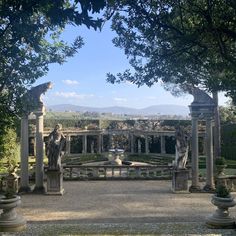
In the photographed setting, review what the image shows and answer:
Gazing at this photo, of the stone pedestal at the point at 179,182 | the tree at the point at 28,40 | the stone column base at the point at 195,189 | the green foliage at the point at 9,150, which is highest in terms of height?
the tree at the point at 28,40

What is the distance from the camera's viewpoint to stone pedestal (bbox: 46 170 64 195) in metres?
18.1

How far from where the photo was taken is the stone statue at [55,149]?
18578 mm

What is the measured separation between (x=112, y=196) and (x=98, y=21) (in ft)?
40.4

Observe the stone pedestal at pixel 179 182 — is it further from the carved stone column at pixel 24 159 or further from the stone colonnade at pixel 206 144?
the carved stone column at pixel 24 159

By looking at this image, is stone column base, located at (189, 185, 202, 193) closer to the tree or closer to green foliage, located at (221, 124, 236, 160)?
the tree

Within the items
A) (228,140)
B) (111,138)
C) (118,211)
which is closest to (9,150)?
(111,138)

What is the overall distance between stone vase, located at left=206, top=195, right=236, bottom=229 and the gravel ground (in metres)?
0.28

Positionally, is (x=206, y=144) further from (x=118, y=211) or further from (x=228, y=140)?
(x=228, y=140)

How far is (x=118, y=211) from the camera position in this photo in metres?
14.5

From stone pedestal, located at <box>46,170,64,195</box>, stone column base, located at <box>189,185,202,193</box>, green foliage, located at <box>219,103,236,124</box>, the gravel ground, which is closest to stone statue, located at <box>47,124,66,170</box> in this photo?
stone pedestal, located at <box>46,170,64,195</box>

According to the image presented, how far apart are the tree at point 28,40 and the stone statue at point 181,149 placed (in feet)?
25.5

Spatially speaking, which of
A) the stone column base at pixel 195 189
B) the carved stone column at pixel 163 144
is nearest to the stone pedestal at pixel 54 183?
the stone column base at pixel 195 189

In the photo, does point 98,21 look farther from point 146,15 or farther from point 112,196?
point 112,196

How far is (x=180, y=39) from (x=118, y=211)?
22.4 ft
